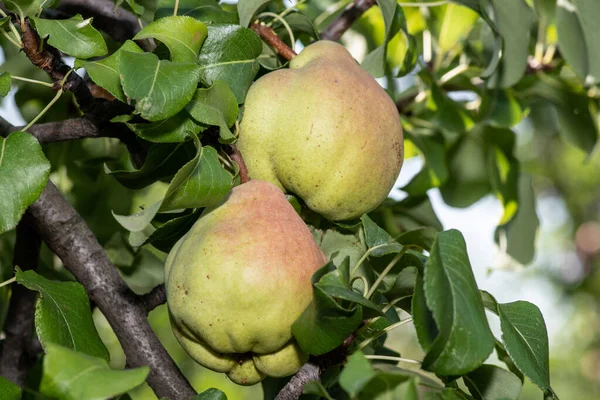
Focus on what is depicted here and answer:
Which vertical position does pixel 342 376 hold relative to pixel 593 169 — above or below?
above

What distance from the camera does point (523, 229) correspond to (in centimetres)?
133

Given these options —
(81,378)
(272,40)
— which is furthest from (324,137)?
(81,378)

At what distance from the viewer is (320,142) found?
0.69 metres

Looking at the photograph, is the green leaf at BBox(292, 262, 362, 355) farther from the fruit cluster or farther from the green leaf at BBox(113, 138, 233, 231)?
the green leaf at BBox(113, 138, 233, 231)

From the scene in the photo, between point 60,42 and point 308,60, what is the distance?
0.79 feet

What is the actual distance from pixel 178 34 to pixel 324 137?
0.53 feet

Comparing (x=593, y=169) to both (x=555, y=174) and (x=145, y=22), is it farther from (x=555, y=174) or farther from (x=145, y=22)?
(x=145, y=22)

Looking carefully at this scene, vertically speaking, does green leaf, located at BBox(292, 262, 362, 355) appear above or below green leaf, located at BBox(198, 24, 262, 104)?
below

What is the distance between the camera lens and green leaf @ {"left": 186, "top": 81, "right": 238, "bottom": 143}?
686 millimetres

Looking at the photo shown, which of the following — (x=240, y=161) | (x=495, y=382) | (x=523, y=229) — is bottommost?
(x=523, y=229)

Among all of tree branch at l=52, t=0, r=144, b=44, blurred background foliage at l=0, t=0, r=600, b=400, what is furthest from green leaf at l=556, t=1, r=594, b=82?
tree branch at l=52, t=0, r=144, b=44

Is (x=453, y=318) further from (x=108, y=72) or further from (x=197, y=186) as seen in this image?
(x=108, y=72)

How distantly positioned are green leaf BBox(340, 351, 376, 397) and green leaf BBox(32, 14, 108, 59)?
367 millimetres

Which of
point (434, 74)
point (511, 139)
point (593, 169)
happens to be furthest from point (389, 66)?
point (593, 169)
